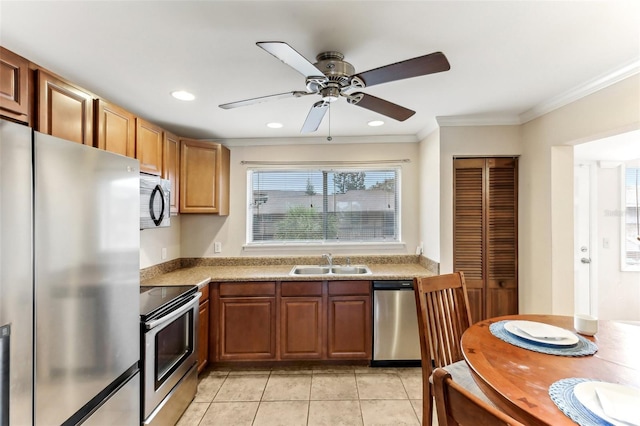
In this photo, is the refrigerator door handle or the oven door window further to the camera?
the oven door window

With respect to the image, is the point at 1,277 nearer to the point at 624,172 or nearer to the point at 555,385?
the point at 555,385

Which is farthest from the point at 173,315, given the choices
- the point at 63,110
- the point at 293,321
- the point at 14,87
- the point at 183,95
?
the point at 183,95

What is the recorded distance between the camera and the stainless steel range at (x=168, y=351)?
5.72ft

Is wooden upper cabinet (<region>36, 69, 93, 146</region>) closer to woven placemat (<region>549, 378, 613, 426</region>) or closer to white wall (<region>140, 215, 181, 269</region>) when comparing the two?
white wall (<region>140, 215, 181, 269</region>)

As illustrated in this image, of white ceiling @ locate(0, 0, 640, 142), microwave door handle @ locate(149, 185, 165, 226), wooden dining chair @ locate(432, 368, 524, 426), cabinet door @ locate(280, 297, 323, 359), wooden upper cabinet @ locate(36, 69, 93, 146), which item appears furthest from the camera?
cabinet door @ locate(280, 297, 323, 359)

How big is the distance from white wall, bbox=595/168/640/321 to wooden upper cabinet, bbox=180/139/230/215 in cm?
463

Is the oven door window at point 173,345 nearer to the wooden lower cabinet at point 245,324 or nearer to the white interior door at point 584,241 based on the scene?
the wooden lower cabinet at point 245,324

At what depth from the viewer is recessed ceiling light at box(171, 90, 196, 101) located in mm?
2119

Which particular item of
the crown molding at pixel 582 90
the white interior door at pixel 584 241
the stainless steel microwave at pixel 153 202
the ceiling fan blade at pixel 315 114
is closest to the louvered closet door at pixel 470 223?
the crown molding at pixel 582 90

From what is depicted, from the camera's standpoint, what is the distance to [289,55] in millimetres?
1209

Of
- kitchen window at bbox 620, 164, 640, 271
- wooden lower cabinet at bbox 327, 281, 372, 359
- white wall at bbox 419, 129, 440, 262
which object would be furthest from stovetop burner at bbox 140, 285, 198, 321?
kitchen window at bbox 620, 164, 640, 271

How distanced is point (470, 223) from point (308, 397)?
7.05ft

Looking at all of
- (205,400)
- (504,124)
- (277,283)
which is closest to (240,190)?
(277,283)

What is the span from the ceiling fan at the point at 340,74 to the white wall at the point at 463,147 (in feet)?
3.72
